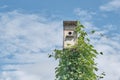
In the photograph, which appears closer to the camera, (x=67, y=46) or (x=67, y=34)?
(x=67, y=46)

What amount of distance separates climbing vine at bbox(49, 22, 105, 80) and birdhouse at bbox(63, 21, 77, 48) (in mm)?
903

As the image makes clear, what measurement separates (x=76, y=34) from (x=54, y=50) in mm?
1995

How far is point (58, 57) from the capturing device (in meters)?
17.9

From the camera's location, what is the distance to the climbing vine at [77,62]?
17234mm

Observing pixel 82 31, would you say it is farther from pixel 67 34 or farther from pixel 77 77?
pixel 77 77

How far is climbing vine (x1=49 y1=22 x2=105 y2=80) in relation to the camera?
56.5ft

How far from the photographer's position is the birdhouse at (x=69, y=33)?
62.1ft

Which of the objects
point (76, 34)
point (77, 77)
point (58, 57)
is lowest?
point (77, 77)

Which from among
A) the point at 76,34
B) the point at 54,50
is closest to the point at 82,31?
the point at 76,34

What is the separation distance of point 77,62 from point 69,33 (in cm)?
269

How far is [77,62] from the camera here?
1734 centimetres

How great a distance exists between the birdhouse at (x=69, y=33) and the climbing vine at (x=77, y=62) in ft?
2.96

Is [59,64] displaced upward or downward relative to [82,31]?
downward

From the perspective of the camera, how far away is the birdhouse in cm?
1892
